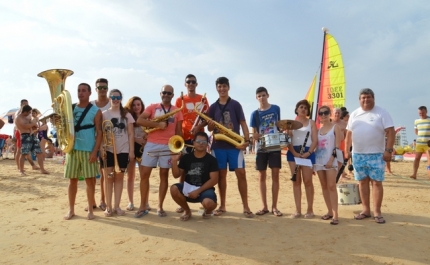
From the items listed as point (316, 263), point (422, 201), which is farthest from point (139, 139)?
point (422, 201)

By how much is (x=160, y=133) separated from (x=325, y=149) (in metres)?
2.90

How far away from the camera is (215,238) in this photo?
439 centimetres

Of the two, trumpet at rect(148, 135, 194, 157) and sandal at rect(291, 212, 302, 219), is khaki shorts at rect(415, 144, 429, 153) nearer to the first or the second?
sandal at rect(291, 212, 302, 219)

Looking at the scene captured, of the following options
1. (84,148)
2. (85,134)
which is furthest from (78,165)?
(85,134)

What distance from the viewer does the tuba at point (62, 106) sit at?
5.15 m

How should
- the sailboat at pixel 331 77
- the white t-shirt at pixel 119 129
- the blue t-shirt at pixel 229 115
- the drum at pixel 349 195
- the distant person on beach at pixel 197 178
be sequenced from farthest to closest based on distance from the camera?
the sailboat at pixel 331 77 → the drum at pixel 349 195 → the blue t-shirt at pixel 229 115 → the white t-shirt at pixel 119 129 → the distant person on beach at pixel 197 178

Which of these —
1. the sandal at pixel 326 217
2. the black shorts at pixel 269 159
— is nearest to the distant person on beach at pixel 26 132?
the black shorts at pixel 269 159

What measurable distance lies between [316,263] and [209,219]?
88.2 inches

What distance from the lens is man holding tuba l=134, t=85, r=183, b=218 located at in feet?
18.4

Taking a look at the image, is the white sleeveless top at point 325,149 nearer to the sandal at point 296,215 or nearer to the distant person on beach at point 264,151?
the distant person on beach at point 264,151

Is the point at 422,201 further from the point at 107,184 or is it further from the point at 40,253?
the point at 40,253

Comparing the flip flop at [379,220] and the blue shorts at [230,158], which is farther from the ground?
the blue shorts at [230,158]

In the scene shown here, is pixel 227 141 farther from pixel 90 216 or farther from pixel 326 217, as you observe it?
pixel 90 216

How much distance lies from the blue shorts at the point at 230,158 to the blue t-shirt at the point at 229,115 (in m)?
0.15
